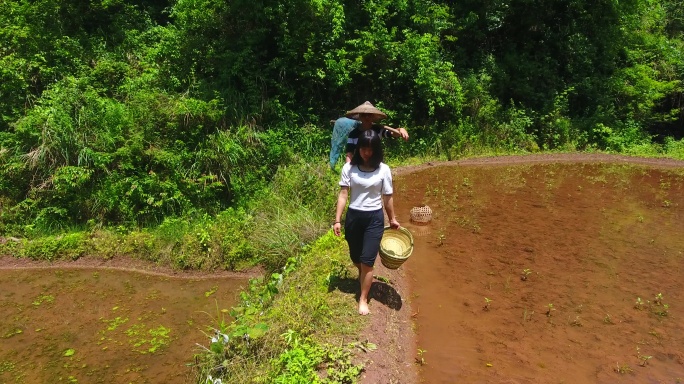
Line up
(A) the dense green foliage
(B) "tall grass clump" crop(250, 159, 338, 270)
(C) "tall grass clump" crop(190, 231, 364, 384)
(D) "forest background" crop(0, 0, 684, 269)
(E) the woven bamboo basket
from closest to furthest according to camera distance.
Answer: (C) "tall grass clump" crop(190, 231, 364, 384), (B) "tall grass clump" crop(250, 159, 338, 270), (E) the woven bamboo basket, (D) "forest background" crop(0, 0, 684, 269), (A) the dense green foliage

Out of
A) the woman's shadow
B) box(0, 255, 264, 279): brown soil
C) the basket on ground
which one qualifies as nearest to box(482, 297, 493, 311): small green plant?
the woman's shadow

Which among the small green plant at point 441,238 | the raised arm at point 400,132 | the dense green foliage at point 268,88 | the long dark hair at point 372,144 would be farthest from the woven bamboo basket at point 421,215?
the long dark hair at point 372,144

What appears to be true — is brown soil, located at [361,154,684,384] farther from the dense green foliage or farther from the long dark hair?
the dense green foliage

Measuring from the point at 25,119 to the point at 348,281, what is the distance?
7501mm

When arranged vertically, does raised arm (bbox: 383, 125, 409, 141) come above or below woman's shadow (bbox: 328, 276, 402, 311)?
above

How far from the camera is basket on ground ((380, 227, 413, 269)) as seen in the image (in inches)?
194

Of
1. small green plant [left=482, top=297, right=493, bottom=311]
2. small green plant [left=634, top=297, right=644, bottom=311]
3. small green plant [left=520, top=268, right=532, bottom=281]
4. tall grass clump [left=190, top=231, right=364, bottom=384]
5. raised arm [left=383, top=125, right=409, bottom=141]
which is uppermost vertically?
raised arm [left=383, top=125, right=409, bottom=141]

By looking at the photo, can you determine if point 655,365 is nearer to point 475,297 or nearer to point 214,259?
point 475,297

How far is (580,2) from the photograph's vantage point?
14.2 m

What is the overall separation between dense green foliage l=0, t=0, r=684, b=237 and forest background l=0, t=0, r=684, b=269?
4 cm

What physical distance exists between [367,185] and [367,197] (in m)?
0.13

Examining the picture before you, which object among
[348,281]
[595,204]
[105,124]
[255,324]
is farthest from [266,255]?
[595,204]

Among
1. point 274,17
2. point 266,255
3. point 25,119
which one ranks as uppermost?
point 274,17

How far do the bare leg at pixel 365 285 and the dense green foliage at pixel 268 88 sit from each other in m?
4.97
